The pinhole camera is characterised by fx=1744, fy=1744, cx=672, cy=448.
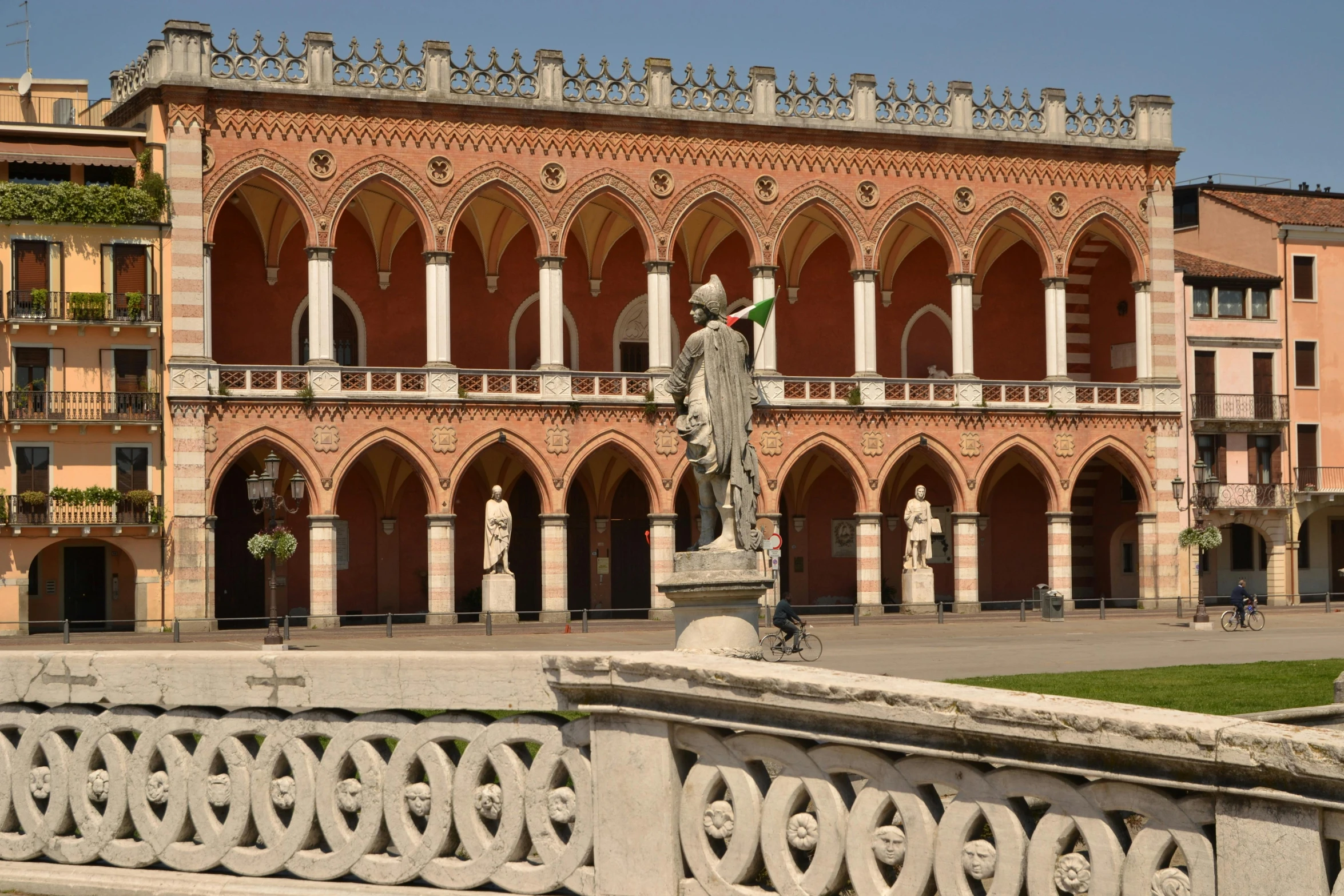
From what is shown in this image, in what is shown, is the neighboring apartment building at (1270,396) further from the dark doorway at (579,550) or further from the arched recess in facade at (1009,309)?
the dark doorway at (579,550)

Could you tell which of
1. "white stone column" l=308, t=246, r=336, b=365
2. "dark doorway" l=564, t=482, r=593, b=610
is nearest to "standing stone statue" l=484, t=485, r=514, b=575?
"dark doorway" l=564, t=482, r=593, b=610

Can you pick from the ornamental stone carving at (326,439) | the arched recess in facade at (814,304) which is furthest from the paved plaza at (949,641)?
the arched recess in facade at (814,304)

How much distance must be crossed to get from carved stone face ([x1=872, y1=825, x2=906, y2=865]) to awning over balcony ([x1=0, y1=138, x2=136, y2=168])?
1377 inches

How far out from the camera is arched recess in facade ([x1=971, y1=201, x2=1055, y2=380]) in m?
47.0

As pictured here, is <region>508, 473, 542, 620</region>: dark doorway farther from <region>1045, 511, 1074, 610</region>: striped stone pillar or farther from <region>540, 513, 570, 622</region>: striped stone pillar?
<region>1045, 511, 1074, 610</region>: striped stone pillar

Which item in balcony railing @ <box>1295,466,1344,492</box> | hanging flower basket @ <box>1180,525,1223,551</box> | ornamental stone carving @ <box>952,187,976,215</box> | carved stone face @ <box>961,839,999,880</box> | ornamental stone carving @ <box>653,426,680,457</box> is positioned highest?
ornamental stone carving @ <box>952,187,976,215</box>

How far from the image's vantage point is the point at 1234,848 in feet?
14.8

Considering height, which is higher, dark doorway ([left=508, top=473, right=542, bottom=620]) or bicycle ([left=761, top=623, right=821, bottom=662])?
dark doorway ([left=508, top=473, right=542, bottom=620])

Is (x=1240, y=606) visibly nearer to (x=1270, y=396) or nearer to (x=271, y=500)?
(x=1270, y=396)

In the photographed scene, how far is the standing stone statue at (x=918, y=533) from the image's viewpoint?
4250 centimetres

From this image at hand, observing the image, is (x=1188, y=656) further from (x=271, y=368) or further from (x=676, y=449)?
(x=271, y=368)

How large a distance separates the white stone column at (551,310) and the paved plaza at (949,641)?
621 centimetres

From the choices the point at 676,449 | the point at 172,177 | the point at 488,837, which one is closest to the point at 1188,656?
the point at 676,449

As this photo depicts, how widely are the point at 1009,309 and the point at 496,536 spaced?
55.0ft
